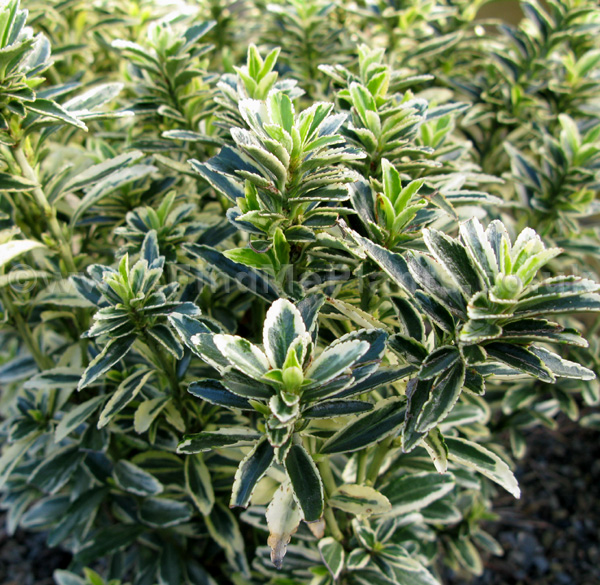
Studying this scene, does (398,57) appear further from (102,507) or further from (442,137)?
(102,507)

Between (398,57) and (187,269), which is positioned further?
(398,57)

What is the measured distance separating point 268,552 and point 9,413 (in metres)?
1.14

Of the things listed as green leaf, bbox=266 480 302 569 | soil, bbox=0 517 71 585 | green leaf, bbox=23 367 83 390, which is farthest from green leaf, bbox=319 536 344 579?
soil, bbox=0 517 71 585

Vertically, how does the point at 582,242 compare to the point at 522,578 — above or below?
above

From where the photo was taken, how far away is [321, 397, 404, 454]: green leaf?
39.9 inches

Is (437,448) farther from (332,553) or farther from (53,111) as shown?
Answer: (53,111)

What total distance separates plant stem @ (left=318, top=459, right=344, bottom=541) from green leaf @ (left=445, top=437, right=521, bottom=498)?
280 mm

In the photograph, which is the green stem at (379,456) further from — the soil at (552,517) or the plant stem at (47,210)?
the soil at (552,517)

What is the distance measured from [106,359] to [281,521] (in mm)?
446

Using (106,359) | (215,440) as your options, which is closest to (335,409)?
(215,440)

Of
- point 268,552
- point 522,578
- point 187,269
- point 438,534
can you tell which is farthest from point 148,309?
point 522,578

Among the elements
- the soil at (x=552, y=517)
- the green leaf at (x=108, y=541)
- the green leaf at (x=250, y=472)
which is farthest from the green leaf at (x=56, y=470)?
the soil at (x=552, y=517)

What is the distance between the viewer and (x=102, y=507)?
1.98 metres

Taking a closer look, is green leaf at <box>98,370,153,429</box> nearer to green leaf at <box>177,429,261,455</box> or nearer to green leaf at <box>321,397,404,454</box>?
green leaf at <box>177,429,261,455</box>
